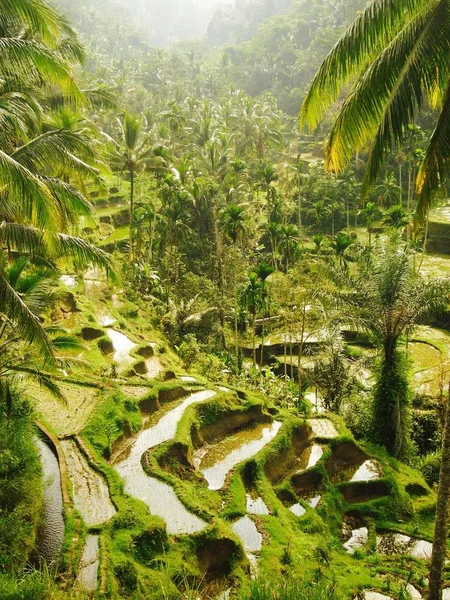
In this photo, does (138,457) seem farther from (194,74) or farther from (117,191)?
(194,74)

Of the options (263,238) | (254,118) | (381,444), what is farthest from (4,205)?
(254,118)

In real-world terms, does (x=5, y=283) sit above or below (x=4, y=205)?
below

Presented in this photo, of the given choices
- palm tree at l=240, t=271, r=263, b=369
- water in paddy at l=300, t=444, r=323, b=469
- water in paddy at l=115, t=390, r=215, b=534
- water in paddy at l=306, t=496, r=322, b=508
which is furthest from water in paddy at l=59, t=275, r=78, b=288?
water in paddy at l=306, t=496, r=322, b=508

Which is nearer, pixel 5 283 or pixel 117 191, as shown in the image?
pixel 5 283

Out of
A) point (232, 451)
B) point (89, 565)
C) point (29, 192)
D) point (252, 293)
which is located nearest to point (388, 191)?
point (252, 293)

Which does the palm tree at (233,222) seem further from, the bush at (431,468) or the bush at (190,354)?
the bush at (431,468)

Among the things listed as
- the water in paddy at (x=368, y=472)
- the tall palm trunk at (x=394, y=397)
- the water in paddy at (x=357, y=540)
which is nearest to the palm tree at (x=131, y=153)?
the tall palm trunk at (x=394, y=397)
